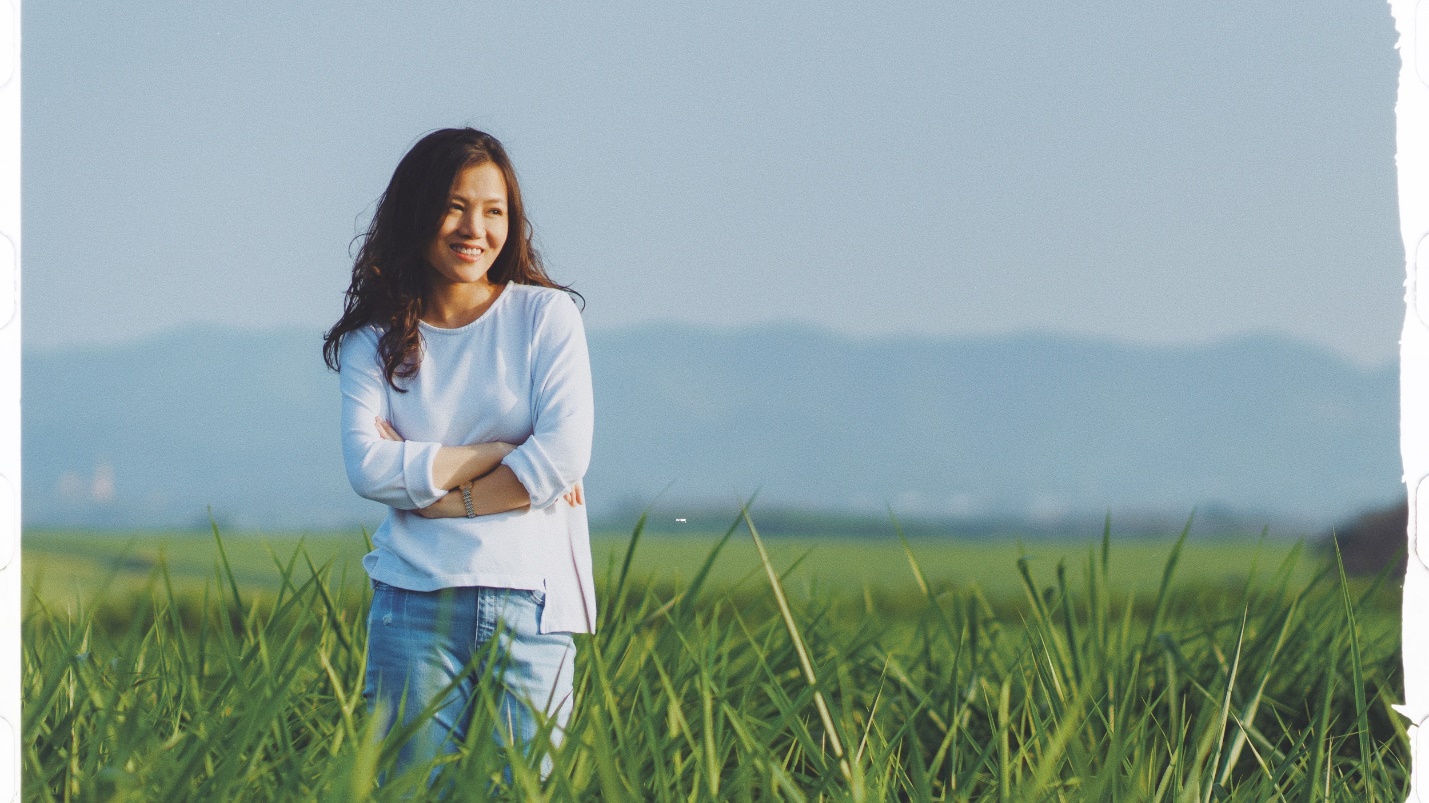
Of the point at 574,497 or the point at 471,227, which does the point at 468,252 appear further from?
the point at 574,497

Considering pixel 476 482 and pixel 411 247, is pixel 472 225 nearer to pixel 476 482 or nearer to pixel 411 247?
pixel 411 247

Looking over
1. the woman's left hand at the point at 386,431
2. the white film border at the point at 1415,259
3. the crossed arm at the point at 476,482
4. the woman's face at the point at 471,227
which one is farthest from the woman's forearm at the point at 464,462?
→ the white film border at the point at 1415,259

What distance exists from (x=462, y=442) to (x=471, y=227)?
0.28 meters

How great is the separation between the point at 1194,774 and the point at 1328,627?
88 centimetres

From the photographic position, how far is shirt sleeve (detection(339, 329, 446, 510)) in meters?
1.53

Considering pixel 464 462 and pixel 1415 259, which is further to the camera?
pixel 464 462

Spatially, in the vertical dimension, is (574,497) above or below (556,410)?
below

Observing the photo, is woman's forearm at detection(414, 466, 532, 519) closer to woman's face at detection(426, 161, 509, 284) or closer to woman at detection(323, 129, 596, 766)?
woman at detection(323, 129, 596, 766)

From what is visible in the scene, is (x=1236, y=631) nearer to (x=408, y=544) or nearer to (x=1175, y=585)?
(x=1175, y=585)

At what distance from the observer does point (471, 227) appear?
1617 mm

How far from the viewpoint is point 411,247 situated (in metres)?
1.64
